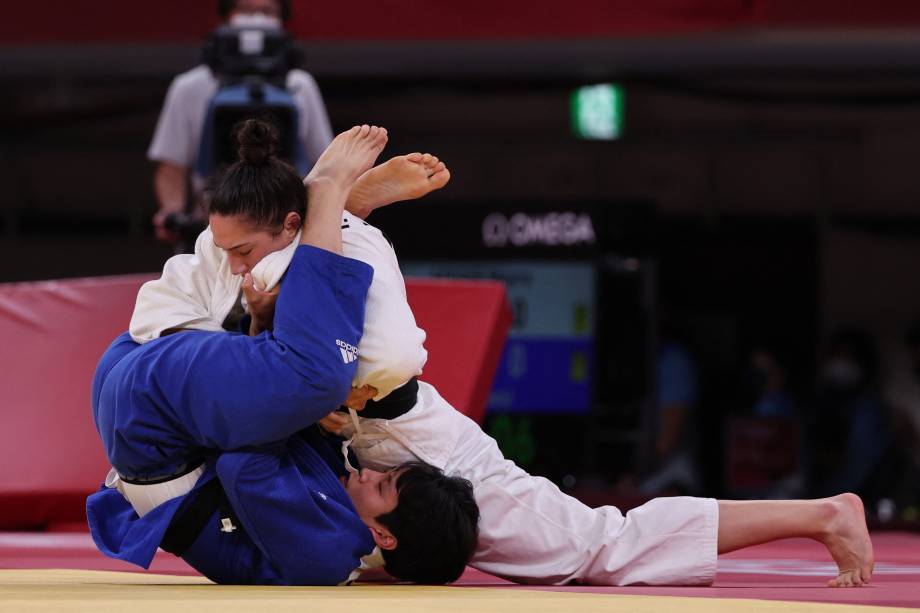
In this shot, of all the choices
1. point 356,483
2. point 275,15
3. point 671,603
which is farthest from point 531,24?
point 671,603

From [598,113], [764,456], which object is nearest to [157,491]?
[764,456]

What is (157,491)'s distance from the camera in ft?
7.75

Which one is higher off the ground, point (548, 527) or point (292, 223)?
point (292, 223)

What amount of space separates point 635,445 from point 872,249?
2.44m

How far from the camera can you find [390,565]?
242 cm

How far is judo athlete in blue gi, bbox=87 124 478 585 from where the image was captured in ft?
7.30

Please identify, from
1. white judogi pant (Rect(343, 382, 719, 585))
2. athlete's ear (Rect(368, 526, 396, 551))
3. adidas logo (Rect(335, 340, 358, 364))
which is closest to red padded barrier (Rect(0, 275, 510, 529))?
white judogi pant (Rect(343, 382, 719, 585))

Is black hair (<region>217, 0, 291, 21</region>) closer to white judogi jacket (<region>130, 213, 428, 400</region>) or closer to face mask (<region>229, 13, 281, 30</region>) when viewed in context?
face mask (<region>229, 13, 281, 30</region>)

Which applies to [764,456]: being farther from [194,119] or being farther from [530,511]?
[530,511]

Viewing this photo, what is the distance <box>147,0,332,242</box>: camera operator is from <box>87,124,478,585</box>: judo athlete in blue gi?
A: 6.57 ft

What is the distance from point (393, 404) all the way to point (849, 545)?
0.77 m

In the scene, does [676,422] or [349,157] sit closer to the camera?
[349,157]

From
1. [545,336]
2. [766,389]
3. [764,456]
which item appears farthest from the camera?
[766,389]

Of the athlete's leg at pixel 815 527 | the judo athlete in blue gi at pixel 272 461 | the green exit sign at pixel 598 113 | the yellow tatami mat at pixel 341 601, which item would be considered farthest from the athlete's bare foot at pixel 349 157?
the green exit sign at pixel 598 113
